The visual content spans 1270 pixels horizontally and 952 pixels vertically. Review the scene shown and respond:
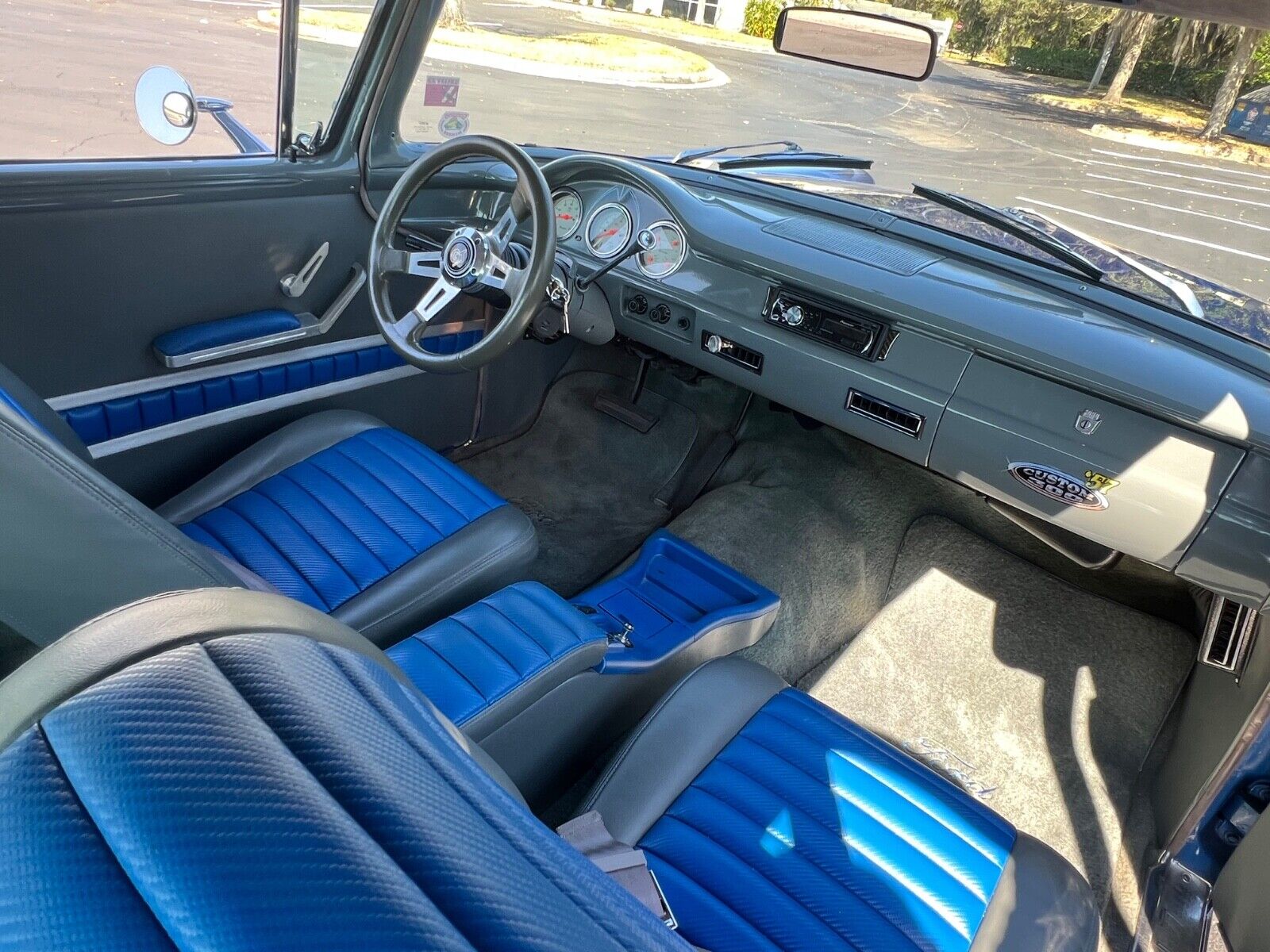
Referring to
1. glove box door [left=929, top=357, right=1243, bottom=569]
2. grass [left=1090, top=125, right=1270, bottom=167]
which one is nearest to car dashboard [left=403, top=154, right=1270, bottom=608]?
glove box door [left=929, top=357, right=1243, bottom=569]

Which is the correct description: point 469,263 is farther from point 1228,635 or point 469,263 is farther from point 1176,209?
point 1228,635

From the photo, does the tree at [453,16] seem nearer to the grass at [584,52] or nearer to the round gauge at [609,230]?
the grass at [584,52]

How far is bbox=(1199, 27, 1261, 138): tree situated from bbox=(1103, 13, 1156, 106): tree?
0.13 meters

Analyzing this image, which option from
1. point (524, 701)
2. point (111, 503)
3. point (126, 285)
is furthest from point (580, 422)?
point (111, 503)

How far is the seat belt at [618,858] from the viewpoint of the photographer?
1.23m

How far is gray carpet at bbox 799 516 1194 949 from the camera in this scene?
2.22m

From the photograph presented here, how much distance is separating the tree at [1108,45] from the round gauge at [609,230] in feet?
3.80

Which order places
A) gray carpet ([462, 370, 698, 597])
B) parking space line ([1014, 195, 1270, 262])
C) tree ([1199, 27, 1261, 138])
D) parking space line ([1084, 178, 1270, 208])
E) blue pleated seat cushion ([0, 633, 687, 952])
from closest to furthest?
blue pleated seat cushion ([0, 633, 687, 952]) < tree ([1199, 27, 1261, 138]) < parking space line ([1084, 178, 1270, 208]) < parking space line ([1014, 195, 1270, 262]) < gray carpet ([462, 370, 698, 597])

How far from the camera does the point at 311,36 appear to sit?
2213 mm

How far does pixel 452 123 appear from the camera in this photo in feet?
8.48

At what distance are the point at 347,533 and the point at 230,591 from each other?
4.10 feet

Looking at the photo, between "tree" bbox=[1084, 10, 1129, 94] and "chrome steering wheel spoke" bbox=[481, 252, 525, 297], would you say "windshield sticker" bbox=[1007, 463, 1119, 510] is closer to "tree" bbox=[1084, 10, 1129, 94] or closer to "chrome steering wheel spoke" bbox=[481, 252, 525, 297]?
"tree" bbox=[1084, 10, 1129, 94]

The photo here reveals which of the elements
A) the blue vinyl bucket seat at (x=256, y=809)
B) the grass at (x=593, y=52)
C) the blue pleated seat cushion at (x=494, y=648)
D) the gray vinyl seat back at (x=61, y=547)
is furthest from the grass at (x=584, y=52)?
the blue vinyl bucket seat at (x=256, y=809)

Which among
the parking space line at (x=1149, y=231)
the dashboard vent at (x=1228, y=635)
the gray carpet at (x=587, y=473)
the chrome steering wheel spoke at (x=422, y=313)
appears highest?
the parking space line at (x=1149, y=231)
